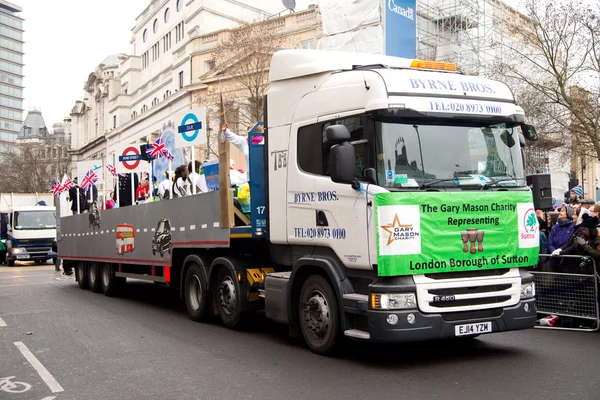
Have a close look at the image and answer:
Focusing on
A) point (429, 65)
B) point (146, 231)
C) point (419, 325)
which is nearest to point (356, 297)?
point (419, 325)

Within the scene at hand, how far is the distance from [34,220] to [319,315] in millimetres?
26792

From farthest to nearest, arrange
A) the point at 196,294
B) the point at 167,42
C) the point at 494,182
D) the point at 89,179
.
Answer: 1. the point at 167,42
2. the point at 89,179
3. the point at 196,294
4. the point at 494,182

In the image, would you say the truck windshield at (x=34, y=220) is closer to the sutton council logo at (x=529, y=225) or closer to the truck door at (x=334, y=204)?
the truck door at (x=334, y=204)

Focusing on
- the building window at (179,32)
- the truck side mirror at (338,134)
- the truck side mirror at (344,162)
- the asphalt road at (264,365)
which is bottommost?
the asphalt road at (264,365)

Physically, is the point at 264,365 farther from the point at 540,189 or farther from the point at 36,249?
the point at 36,249

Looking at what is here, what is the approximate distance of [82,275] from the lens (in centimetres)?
1725

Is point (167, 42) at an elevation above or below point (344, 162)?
above

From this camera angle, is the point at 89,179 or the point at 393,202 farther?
the point at 89,179

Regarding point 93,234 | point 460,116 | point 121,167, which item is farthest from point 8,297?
point 460,116

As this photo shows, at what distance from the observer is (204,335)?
9.52 m

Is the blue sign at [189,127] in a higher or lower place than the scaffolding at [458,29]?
lower

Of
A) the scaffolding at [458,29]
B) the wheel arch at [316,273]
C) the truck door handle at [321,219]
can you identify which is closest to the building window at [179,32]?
the scaffolding at [458,29]

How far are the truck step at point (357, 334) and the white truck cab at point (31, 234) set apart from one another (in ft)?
85.8

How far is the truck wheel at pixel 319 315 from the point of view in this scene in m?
7.47
